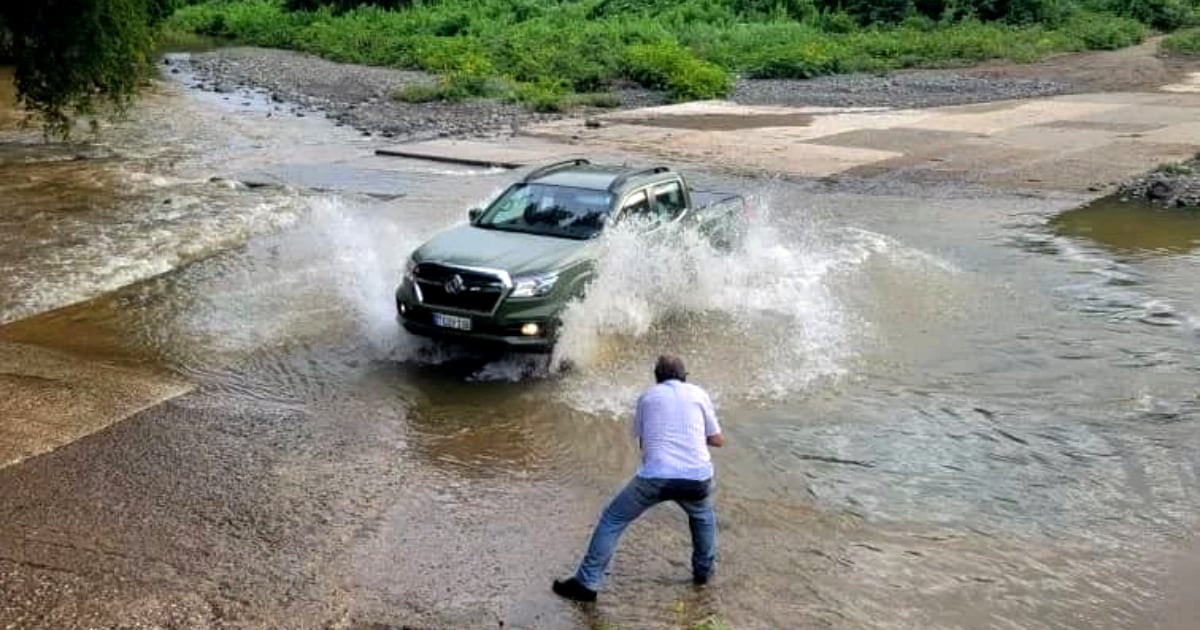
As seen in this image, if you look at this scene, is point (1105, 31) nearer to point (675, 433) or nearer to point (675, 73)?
point (675, 73)

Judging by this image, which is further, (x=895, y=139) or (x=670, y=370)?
(x=895, y=139)

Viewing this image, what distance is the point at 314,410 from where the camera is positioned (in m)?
11.1

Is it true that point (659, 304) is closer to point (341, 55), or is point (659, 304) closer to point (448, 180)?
point (448, 180)

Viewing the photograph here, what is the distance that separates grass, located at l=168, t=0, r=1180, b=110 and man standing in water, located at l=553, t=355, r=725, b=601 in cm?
2978

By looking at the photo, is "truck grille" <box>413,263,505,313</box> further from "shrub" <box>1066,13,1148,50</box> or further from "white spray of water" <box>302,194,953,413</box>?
"shrub" <box>1066,13,1148,50</box>

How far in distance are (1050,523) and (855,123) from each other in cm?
2434

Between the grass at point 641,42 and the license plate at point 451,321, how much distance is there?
83.6 ft

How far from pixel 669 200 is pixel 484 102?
2457cm

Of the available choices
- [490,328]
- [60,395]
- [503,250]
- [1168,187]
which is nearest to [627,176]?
[503,250]

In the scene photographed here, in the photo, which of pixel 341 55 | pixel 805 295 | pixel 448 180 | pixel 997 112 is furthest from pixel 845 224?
pixel 341 55

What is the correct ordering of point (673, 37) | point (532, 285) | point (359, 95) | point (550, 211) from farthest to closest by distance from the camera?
1. point (673, 37)
2. point (359, 95)
3. point (550, 211)
4. point (532, 285)

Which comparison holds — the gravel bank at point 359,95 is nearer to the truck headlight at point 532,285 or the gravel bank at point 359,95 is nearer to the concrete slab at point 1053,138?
the concrete slab at point 1053,138

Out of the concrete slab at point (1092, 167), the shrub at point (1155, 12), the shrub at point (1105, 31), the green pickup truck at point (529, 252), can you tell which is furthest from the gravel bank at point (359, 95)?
the shrub at point (1155, 12)

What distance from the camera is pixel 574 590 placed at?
7410 millimetres
